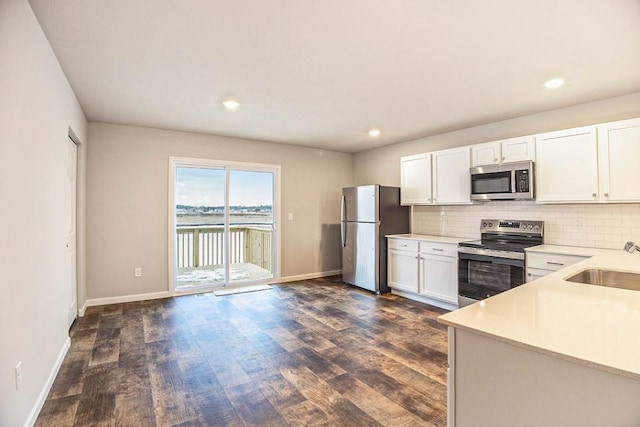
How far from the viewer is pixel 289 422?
1.96 meters

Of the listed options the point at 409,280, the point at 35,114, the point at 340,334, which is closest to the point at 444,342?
the point at 340,334

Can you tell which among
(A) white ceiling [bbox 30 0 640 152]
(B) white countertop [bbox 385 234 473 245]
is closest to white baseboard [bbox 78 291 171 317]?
(A) white ceiling [bbox 30 0 640 152]

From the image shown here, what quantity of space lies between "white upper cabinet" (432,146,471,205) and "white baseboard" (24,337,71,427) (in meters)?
4.39

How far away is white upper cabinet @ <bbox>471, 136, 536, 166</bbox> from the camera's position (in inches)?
143

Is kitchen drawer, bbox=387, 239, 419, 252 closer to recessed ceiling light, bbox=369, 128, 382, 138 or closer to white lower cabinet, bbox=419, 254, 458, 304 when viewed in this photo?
white lower cabinet, bbox=419, 254, 458, 304

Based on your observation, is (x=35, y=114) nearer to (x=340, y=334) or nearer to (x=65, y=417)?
(x=65, y=417)

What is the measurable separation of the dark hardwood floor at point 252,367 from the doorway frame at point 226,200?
0.65 m

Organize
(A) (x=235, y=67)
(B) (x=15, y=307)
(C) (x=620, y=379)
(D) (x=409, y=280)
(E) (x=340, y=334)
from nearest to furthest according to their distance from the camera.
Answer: (C) (x=620, y=379)
(B) (x=15, y=307)
(A) (x=235, y=67)
(E) (x=340, y=334)
(D) (x=409, y=280)

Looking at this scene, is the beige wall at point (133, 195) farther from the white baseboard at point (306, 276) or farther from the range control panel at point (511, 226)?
the range control panel at point (511, 226)

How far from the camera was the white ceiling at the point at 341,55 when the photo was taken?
1972 millimetres

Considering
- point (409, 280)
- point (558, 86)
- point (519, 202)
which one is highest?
point (558, 86)

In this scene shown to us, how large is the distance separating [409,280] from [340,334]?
1.66m

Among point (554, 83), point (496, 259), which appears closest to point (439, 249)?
point (496, 259)

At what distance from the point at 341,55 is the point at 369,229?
3004mm
